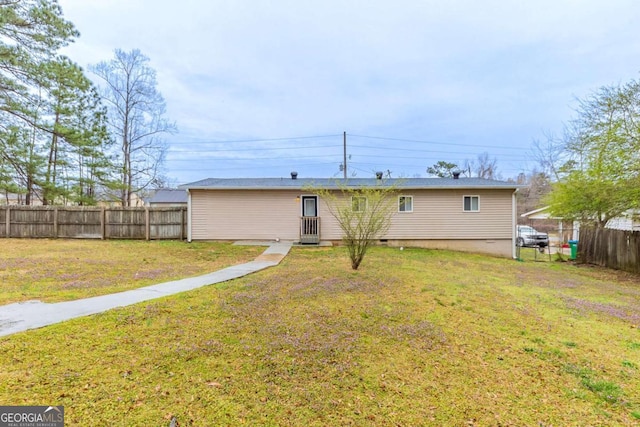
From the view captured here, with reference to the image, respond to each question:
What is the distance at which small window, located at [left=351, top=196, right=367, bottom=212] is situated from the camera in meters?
6.90

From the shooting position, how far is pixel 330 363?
9.39 feet

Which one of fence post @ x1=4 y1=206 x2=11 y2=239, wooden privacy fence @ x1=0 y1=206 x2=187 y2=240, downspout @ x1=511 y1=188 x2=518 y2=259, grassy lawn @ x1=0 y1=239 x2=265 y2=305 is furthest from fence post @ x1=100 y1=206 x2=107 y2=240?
downspout @ x1=511 y1=188 x2=518 y2=259

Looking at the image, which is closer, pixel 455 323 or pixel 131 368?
pixel 131 368

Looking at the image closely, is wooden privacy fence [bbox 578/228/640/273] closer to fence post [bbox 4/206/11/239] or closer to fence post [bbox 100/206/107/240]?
fence post [bbox 100/206/107/240]

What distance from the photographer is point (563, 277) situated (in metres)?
8.88

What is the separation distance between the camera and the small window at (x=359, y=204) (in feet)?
22.6

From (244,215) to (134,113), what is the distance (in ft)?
42.1

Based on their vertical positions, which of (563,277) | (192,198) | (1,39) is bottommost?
(563,277)

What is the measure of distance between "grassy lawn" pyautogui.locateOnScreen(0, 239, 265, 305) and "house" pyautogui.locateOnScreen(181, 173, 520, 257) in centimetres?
146

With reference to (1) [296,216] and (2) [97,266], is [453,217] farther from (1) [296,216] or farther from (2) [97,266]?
(2) [97,266]

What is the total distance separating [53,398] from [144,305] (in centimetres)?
214

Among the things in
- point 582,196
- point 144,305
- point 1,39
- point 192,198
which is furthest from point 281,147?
point 144,305

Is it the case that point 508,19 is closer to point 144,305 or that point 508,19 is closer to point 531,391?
point 531,391

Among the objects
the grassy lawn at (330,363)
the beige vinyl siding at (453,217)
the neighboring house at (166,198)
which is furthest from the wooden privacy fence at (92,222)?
the neighboring house at (166,198)
